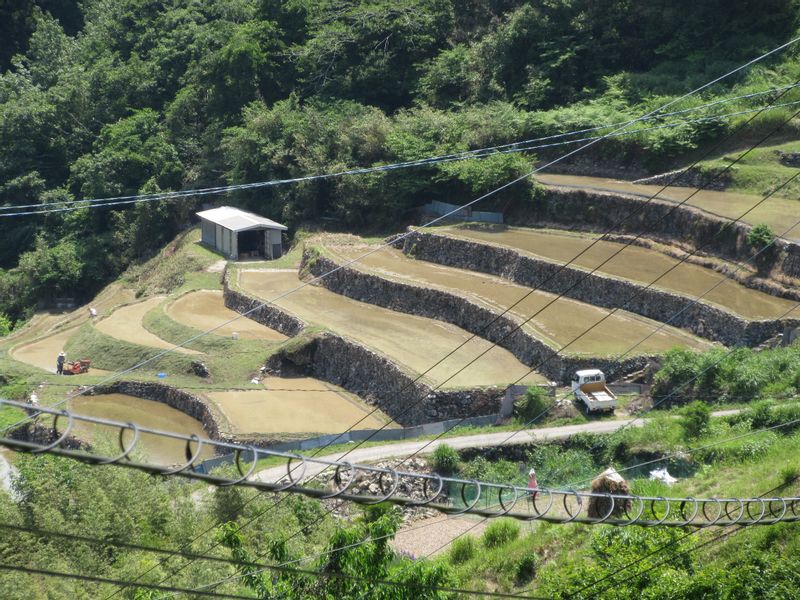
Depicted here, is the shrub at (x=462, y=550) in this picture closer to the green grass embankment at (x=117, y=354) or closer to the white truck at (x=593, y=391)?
the white truck at (x=593, y=391)

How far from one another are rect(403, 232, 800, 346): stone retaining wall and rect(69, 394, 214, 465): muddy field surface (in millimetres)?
11303

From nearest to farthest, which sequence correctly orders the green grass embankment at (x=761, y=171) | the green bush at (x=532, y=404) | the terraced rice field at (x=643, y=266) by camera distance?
the green bush at (x=532, y=404)
the terraced rice field at (x=643, y=266)
the green grass embankment at (x=761, y=171)

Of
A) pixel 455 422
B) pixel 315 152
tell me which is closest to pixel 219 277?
pixel 315 152

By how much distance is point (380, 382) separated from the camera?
99.5 feet

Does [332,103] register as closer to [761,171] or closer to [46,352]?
[46,352]

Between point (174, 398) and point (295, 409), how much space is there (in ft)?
13.5

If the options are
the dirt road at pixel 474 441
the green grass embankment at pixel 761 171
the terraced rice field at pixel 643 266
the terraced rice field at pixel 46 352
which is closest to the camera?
the dirt road at pixel 474 441

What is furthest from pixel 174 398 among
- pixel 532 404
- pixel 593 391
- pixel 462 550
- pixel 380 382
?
pixel 462 550

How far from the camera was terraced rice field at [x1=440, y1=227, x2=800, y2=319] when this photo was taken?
29.2m

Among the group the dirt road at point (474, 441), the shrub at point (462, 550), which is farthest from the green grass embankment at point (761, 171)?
the shrub at point (462, 550)

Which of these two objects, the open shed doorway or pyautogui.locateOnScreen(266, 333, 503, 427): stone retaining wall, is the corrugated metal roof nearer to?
the open shed doorway

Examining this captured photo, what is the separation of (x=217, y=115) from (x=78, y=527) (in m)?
38.4

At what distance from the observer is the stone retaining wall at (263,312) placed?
35.0 meters

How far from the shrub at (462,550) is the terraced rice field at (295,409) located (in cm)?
863
